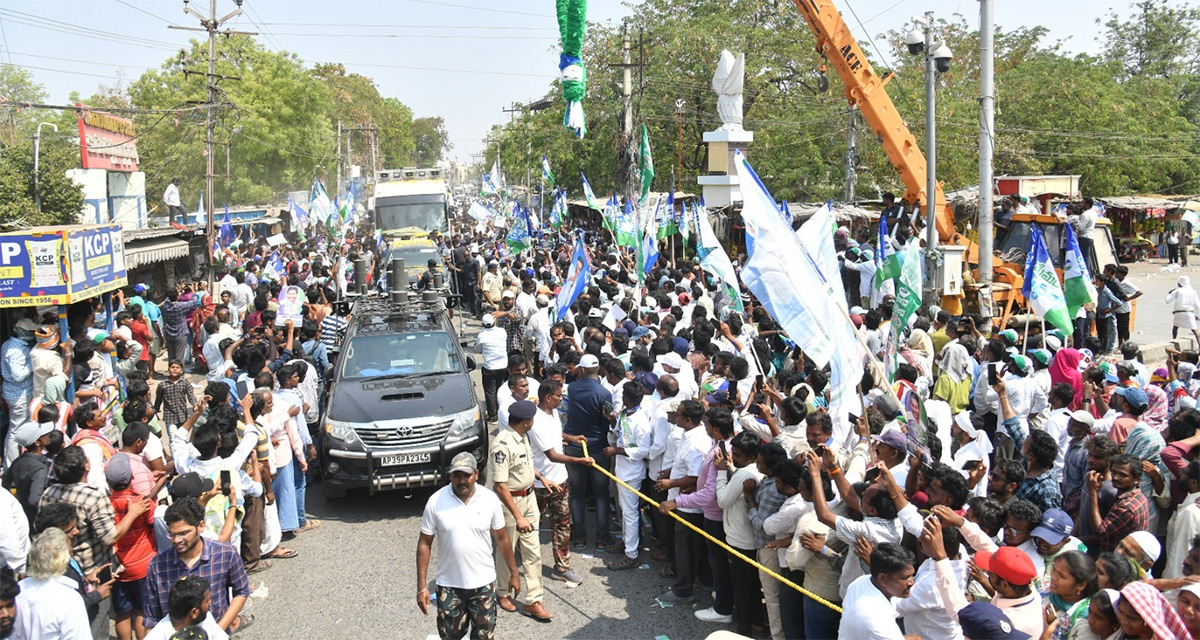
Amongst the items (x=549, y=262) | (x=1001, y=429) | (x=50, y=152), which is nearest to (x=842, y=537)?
(x=1001, y=429)

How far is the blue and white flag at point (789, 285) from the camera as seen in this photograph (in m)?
5.80

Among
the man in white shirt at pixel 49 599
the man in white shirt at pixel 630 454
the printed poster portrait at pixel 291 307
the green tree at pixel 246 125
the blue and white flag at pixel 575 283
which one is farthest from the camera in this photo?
the green tree at pixel 246 125

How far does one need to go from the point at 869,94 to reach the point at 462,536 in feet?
49.5

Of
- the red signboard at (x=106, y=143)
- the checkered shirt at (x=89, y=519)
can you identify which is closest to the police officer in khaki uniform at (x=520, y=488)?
the checkered shirt at (x=89, y=519)

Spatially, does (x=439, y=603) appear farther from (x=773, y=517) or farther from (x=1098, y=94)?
(x=1098, y=94)

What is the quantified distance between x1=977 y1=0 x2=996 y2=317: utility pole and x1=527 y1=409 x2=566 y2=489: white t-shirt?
367 inches

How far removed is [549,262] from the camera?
2067 cm

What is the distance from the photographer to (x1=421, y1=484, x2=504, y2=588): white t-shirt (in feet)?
17.6

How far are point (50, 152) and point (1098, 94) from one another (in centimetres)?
3845

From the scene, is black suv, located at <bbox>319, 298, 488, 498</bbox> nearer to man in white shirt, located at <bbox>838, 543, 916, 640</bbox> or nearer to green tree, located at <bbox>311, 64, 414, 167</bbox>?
man in white shirt, located at <bbox>838, 543, 916, 640</bbox>

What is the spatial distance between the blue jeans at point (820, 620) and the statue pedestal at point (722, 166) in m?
13.4

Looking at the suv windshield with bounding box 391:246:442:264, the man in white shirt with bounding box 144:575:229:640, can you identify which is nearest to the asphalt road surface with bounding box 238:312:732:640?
the man in white shirt with bounding box 144:575:229:640

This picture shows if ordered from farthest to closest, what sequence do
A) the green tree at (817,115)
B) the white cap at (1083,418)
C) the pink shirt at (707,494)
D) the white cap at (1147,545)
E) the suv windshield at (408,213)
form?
the green tree at (817,115) < the suv windshield at (408,213) < the white cap at (1083,418) < the pink shirt at (707,494) < the white cap at (1147,545)

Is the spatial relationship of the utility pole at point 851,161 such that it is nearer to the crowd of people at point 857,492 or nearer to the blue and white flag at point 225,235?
the blue and white flag at point 225,235
